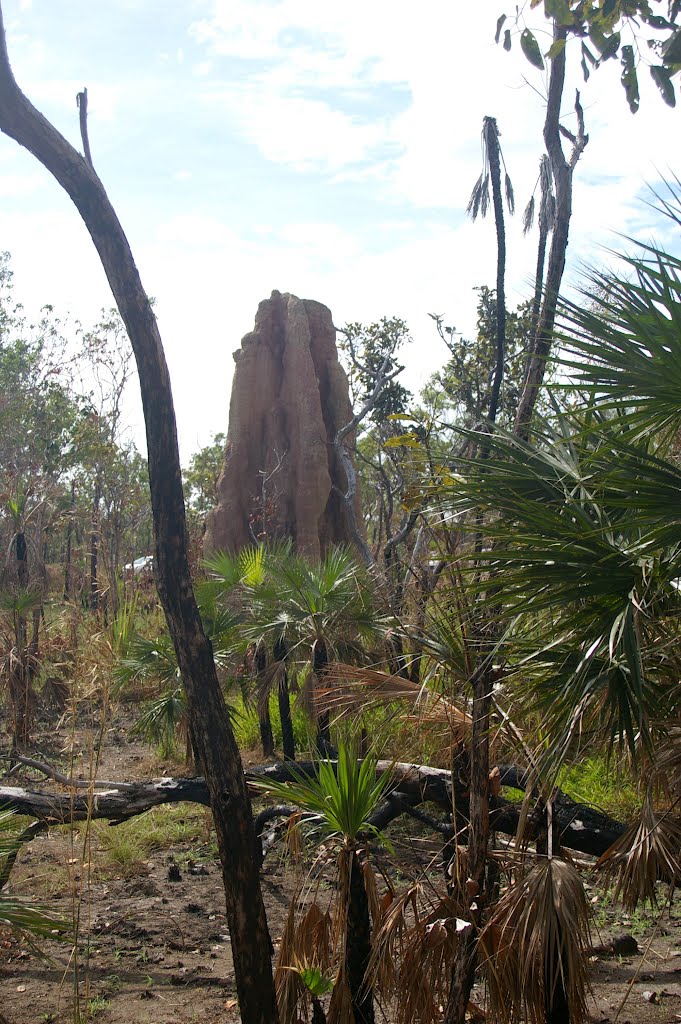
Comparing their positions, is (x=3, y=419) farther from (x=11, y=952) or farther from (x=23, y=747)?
(x=11, y=952)

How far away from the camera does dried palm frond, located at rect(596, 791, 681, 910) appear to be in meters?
3.97

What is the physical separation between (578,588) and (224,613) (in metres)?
7.27

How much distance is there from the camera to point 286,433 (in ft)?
62.2

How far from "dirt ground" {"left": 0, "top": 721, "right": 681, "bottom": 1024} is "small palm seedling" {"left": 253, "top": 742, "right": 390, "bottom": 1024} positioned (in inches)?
16.8

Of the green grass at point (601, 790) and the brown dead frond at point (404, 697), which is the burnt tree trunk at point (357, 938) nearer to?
the brown dead frond at point (404, 697)

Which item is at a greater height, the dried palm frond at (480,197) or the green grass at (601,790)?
the dried palm frond at (480,197)

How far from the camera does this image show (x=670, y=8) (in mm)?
4660

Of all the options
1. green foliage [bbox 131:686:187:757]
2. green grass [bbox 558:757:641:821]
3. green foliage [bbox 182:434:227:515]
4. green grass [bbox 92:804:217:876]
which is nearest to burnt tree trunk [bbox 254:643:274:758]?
green foliage [bbox 131:686:187:757]

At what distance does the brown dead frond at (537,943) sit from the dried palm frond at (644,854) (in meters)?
0.28

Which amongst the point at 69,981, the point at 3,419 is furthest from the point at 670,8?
the point at 3,419

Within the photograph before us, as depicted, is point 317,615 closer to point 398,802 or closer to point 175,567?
point 398,802

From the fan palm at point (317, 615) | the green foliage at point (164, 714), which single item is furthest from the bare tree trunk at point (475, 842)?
the green foliage at point (164, 714)

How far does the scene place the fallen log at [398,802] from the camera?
5438 millimetres

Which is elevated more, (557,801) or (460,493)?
(460,493)
